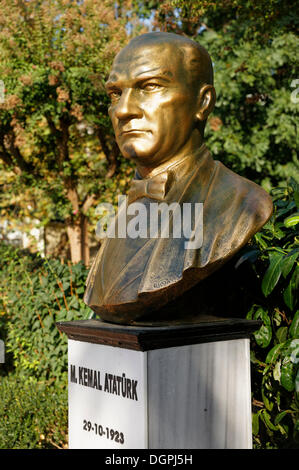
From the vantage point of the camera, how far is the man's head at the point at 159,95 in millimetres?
2436

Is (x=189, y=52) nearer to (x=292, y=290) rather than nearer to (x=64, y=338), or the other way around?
(x=292, y=290)

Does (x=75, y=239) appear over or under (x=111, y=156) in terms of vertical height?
under

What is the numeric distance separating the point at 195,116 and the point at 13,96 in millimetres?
4003

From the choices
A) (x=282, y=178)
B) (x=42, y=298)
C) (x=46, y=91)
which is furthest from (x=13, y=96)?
(x=282, y=178)

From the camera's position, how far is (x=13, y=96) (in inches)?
234

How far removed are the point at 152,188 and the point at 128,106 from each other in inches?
16.9

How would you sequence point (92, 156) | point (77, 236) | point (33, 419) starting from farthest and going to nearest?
point (92, 156), point (77, 236), point (33, 419)

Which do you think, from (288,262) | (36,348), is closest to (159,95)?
(288,262)

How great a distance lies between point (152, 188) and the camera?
2.56m

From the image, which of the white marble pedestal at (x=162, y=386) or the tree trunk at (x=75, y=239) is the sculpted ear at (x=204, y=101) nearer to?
the white marble pedestal at (x=162, y=386)

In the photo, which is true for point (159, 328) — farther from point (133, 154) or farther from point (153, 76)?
point (153, 76)

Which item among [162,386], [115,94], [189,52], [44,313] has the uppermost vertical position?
[189,52]

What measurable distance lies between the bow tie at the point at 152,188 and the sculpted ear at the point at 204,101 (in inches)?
14.7

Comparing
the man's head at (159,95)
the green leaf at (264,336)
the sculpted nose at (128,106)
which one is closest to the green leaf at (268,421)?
the green leaf at (264,336)
